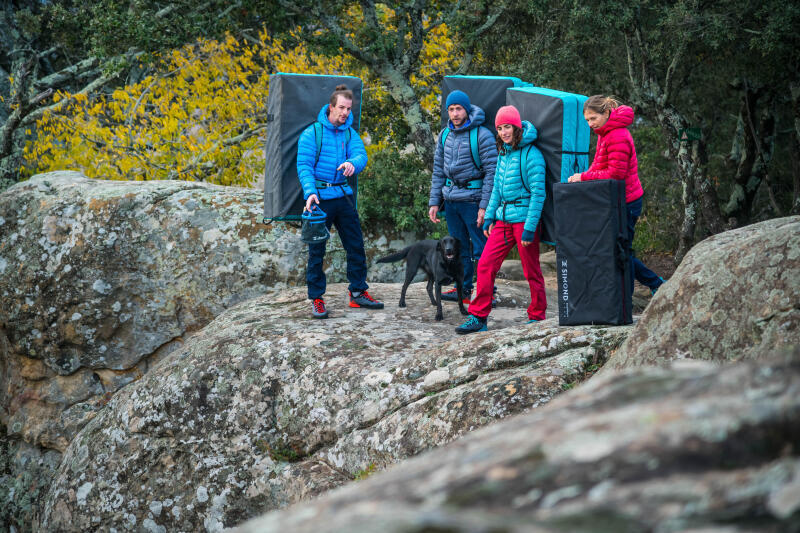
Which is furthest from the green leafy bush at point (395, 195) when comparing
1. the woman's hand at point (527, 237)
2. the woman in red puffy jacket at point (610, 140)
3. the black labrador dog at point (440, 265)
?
the woman in red puffy jacket at point (610, 140)

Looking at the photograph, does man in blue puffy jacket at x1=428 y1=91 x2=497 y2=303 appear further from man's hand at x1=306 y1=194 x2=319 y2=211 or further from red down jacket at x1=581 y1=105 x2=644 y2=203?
red down jacket at x1=581 y1=105 x2=644 y2=203

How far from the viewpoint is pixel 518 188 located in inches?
270

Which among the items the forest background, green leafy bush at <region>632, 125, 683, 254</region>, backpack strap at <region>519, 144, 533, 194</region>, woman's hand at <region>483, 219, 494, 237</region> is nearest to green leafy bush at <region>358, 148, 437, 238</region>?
the forest background

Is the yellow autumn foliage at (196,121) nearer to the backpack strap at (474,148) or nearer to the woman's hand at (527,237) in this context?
the backpack strap at (474,148)

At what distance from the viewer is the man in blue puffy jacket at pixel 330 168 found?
7.51 meters

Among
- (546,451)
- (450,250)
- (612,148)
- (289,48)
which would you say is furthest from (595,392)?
(289,48)

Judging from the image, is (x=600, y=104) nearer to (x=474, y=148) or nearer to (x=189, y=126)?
(x=474, y=148)

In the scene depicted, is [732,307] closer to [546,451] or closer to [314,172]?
[546,451]

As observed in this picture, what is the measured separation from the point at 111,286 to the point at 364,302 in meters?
3.64

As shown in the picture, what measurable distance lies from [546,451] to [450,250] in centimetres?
634

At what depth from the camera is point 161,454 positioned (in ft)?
21.1

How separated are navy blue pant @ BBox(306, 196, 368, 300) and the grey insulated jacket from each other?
111 cm

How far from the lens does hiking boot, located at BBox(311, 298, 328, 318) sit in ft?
25.3

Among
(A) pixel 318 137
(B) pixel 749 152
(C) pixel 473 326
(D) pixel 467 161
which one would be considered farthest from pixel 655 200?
(A) pixel 318 137
